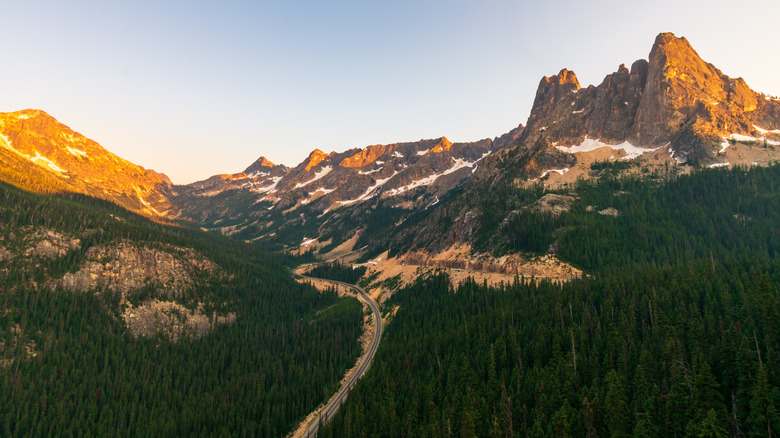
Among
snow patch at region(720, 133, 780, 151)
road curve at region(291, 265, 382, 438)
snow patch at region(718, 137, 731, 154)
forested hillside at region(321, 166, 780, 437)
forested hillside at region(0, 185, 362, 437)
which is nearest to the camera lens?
forested hillside at region(321, 166, 780, 437)

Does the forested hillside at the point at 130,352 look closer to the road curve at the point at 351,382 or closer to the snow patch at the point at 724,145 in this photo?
the road curve at the point at 351,382

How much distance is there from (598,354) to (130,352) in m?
127

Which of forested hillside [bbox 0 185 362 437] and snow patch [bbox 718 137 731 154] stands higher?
snow patch [bbox 718 137 731 154]

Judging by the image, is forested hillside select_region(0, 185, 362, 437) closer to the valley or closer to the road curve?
the valley

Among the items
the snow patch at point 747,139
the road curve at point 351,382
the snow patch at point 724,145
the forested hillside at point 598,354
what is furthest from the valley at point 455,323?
the snow patch at point 747,139

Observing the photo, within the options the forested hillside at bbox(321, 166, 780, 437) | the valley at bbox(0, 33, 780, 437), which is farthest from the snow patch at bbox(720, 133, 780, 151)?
the forested hillside at bbox(321, 166, 780, 437)

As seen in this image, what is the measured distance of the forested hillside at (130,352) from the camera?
77625 mm

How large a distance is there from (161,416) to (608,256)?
5800 inches

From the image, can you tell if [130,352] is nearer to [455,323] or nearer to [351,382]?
[351,382]

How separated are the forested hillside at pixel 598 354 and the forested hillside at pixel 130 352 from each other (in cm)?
2465

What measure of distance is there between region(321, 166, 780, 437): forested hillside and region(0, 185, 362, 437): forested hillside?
24.7 meters

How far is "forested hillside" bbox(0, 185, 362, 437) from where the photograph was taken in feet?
255

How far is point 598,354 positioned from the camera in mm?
63719

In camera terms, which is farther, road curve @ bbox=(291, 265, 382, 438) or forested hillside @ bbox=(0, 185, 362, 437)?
forested hillside @ bbox=(0, 185, 362, 437)
